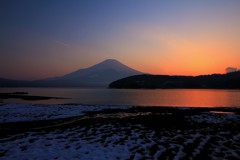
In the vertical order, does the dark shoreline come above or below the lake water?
below

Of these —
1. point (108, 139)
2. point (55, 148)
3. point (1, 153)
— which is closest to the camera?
point (1, 153)

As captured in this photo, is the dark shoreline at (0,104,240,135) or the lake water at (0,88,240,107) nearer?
the dark shoreline at (0,104,240,135)

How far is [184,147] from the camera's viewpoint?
46.2 feet

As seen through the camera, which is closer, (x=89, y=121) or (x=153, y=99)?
(x=89, y=121)

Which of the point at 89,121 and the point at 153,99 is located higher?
the point at 153,99

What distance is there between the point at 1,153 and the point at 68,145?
12.2ft

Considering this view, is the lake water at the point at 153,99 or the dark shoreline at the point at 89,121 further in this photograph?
the lake water at the point at 153,99

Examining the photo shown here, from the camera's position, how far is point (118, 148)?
1366cm

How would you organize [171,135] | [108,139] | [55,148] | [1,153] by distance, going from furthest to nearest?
[171,135] → [108,139] → [55,148] → [1,153]

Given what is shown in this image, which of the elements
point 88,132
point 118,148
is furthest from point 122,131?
point 118,148

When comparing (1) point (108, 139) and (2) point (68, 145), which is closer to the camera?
(2) point (68, 145)

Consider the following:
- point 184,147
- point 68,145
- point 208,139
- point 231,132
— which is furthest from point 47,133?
point 231,132

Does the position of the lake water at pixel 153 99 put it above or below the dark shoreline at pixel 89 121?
above

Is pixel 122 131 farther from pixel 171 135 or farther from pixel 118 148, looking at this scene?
pixel 118 148
